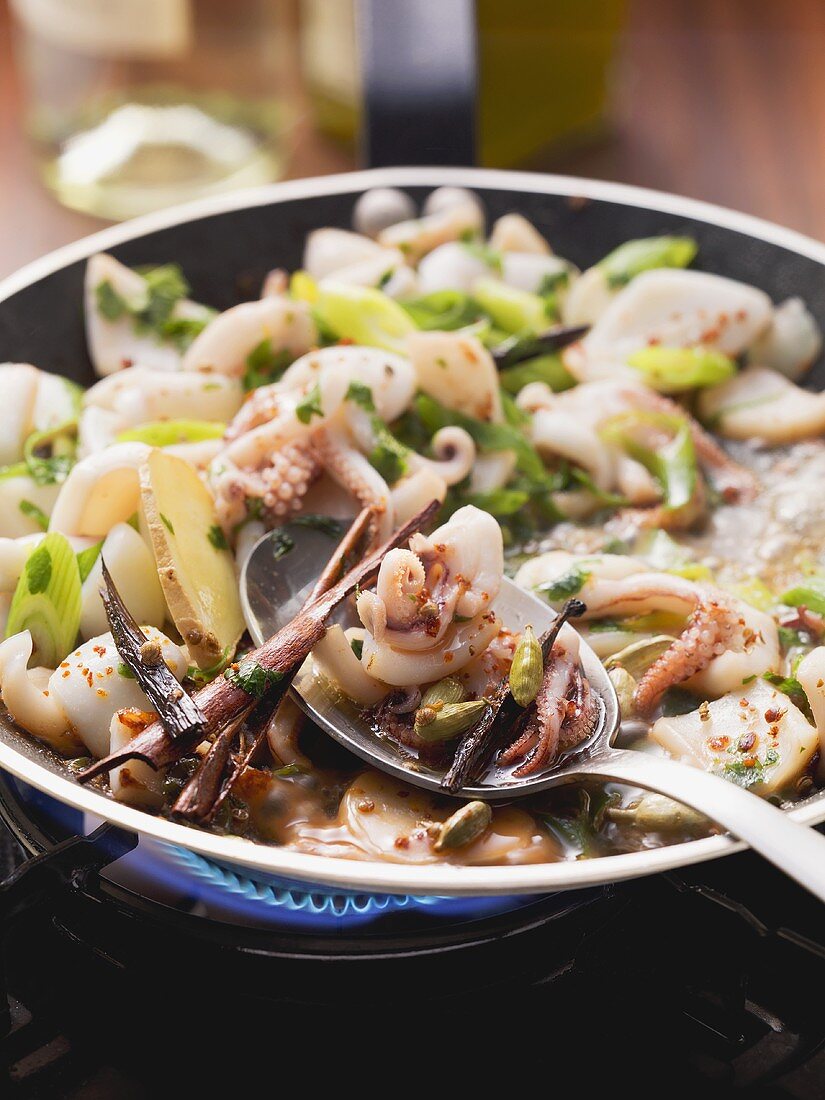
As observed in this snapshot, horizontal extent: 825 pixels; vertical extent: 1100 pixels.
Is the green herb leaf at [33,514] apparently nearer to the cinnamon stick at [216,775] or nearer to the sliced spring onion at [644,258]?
the cinnamon stick at [216,775]

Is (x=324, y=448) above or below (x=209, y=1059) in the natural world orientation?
above

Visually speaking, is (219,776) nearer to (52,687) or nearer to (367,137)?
(52,687)

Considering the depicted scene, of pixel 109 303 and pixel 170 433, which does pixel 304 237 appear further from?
pixel 170 433

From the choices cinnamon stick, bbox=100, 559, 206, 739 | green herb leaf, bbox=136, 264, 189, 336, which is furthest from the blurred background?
cinnamon stick, bbox=100, 559, 206, 739

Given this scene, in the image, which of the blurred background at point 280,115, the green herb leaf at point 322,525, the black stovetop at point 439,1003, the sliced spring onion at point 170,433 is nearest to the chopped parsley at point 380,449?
the green herb leaf at point 322,525

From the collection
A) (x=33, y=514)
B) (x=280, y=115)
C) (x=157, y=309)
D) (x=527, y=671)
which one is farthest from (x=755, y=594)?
(x=280, y=115)

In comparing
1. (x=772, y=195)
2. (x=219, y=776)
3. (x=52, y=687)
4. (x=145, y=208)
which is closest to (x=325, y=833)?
(x=219, y=776)
